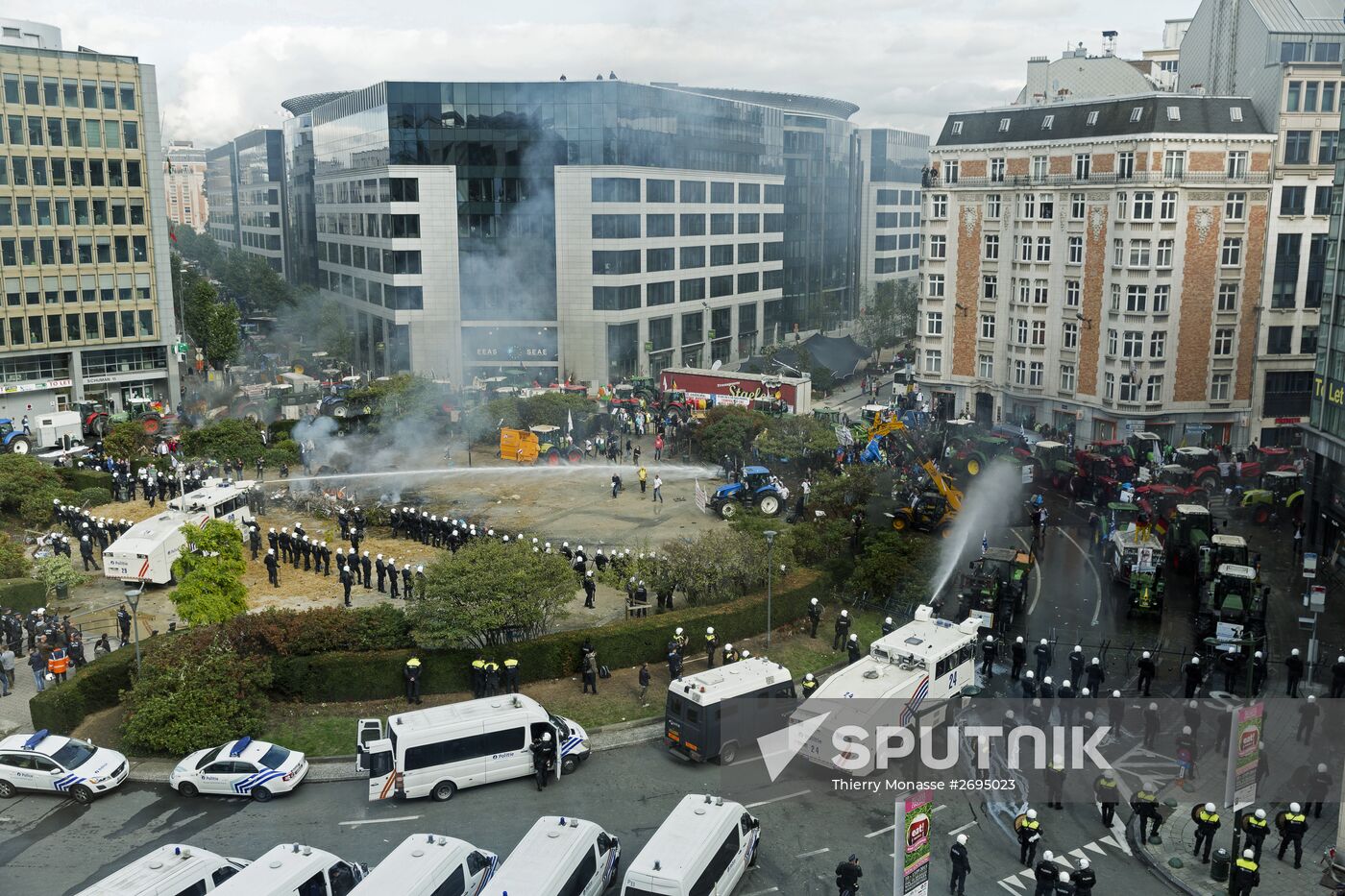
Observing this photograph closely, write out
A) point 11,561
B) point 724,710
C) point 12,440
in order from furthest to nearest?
1. point 12,440
2. point 11,561
3. point 724,710

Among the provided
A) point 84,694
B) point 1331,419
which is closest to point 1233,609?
point 1331,419

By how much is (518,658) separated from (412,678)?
2559 mm

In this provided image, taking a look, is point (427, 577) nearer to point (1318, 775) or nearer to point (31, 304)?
point (1318, 775)

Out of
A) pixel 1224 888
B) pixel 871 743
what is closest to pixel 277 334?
pixel 871 743

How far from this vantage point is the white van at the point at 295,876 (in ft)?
55.3

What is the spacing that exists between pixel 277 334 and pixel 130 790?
80.3m

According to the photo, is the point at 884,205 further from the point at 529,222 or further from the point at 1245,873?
the point at 1245,873

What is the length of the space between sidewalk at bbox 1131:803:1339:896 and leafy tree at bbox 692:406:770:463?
96.0 feet

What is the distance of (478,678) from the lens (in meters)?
26.2

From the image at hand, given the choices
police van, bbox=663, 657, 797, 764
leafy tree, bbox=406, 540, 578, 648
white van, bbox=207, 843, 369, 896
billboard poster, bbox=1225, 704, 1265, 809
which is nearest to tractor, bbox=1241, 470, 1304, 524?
billboard poster, bbox=1225, 704, 1265, 809

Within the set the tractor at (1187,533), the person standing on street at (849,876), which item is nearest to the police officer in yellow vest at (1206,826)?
the person standing on street at (849,876)

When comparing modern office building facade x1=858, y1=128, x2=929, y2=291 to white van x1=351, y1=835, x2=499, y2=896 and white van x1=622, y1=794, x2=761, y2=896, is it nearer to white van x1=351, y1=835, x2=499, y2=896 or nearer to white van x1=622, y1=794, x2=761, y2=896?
white van x1=622, y1=794, x2=761, y2=896

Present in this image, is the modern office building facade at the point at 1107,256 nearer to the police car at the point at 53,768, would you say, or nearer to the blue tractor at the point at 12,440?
the police car at the point at 53,768

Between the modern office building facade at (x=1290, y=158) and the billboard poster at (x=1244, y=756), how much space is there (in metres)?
39.7
